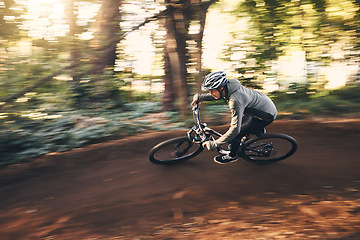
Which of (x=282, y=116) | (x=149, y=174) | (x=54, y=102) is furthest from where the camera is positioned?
(x=282, y=116)

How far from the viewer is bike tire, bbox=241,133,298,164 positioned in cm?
475

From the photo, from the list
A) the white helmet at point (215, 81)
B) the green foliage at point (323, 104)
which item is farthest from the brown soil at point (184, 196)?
the white helmet at point (215, 81)

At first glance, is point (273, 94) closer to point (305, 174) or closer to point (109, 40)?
point (305, 174)

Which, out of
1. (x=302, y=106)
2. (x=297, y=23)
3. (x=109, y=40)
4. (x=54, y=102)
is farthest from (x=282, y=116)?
(x=54, y=102)

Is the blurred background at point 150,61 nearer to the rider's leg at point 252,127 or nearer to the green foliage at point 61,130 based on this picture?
the green foliage at point 61,130

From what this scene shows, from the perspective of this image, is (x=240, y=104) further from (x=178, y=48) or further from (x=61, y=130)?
(x=61, y=130)

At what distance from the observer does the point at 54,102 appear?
7004 millimetres

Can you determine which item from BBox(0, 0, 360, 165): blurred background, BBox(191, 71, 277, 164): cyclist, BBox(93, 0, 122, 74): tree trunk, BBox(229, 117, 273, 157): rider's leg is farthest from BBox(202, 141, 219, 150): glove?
BBox(93, 0, 122, 74): tree trunk

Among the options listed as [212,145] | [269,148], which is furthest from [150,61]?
[269,148]

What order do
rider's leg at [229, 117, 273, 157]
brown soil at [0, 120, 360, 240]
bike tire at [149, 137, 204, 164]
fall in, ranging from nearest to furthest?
brown soil at [0, 120, 360, 240]
rider's leg at [229, 117, 273, 157]
bike tire at [149, 137, 204, 164]

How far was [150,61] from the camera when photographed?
846 cm

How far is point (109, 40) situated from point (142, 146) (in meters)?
2.88

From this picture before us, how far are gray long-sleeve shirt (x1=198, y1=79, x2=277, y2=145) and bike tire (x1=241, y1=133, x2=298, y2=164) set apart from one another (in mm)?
644

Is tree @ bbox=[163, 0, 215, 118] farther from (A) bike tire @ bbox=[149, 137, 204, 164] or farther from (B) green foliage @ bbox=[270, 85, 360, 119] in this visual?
(B) green foliage @ bbox=[270, 85, 360, 119]
